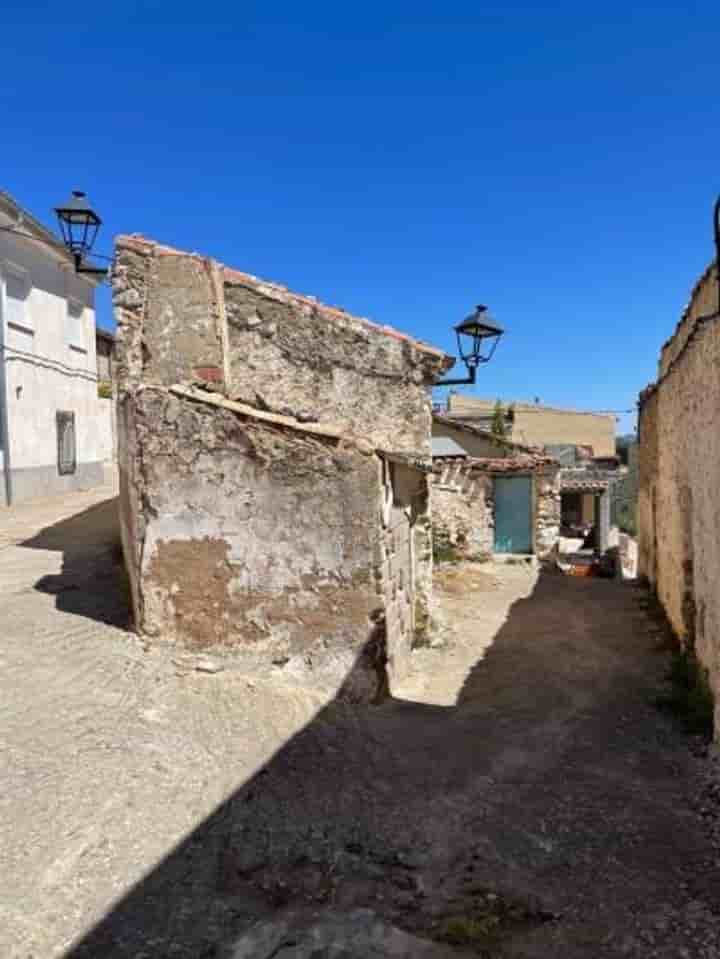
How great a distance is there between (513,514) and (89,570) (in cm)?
A: 1099

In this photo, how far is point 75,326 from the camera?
1731 cm

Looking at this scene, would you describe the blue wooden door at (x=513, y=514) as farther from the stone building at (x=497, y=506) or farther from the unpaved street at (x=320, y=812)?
the unpaved street at (x=320, y=812)

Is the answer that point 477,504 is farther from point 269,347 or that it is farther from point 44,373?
point 44,373

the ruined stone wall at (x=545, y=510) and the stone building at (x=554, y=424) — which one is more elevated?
the stone building at (x=554, y=424)

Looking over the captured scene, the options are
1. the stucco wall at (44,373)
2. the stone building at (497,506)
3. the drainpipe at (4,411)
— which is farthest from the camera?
the stone building at (497,506)

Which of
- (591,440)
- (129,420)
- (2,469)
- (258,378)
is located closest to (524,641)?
(258,378)

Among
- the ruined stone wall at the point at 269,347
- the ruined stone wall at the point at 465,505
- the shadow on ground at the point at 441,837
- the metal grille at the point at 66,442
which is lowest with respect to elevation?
the shadow on ground at the point at 441,837

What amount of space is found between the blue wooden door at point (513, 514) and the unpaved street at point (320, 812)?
9.79 metres

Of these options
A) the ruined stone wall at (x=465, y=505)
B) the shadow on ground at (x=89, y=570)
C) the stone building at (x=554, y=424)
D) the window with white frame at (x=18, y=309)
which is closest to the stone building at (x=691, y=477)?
the shadow on ground at (x=89, y=570)

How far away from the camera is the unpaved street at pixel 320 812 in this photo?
2969 millimetres

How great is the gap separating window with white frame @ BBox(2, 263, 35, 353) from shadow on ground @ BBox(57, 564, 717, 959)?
12.6 metres

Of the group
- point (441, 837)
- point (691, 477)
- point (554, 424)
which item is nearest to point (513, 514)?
point (691, 477)

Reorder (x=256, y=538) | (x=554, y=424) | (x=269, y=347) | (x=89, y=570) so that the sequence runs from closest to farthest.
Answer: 1. (x=256, y=538)
2. (x=269, y=347)
3. (x=89, y=570)
4. (x=554, y=424)

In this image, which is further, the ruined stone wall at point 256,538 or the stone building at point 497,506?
the stone building at point 497,506
